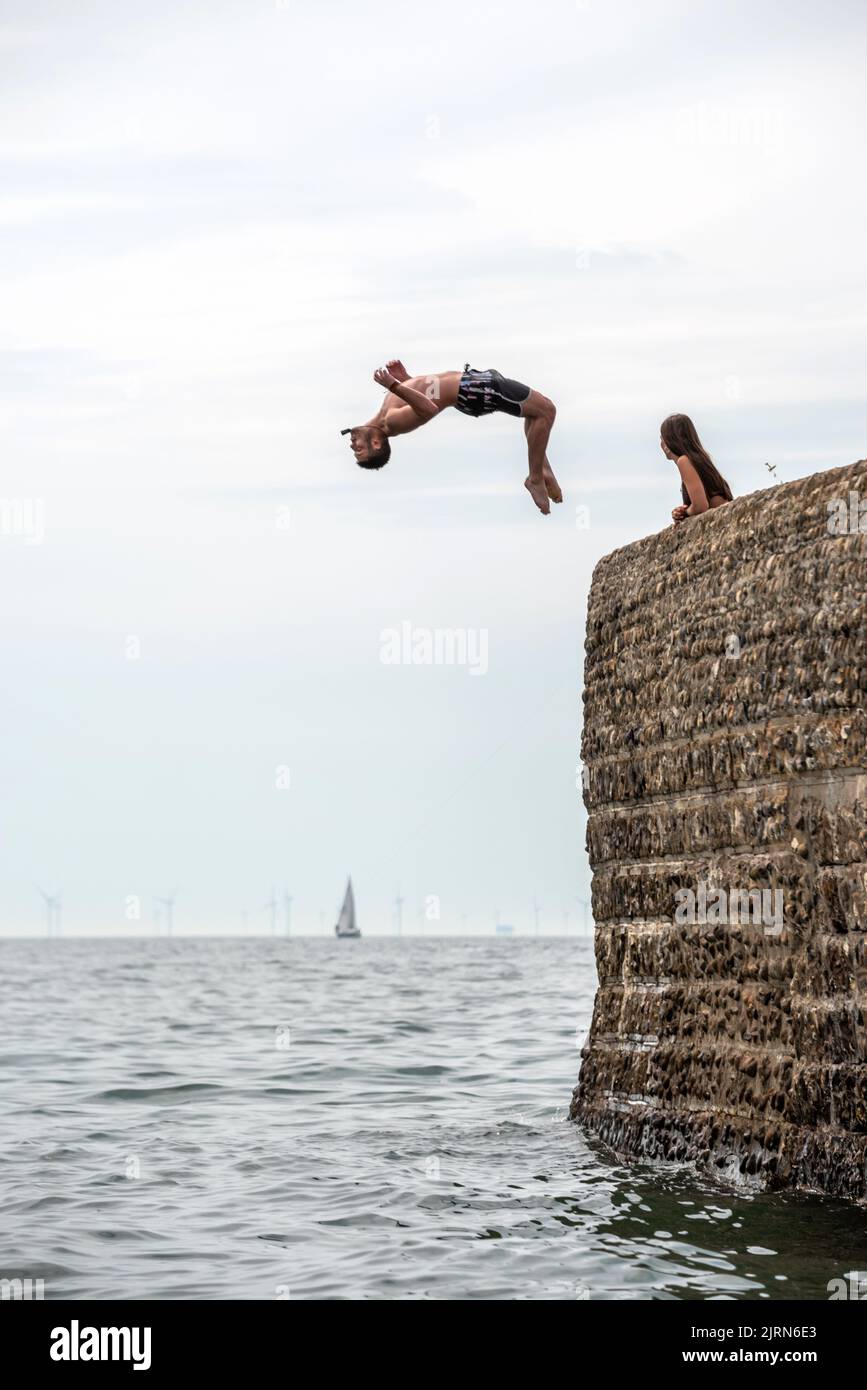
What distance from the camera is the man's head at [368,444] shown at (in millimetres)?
10727

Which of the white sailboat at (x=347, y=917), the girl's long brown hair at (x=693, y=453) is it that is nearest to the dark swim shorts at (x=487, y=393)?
the girl's long brown hair at (x=693, y=453)

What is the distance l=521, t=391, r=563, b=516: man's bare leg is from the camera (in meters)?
11.3

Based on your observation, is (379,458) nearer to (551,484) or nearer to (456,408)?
(456,408)

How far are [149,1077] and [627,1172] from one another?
9.54 m

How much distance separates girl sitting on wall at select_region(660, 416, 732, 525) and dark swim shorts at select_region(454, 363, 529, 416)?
1163mm

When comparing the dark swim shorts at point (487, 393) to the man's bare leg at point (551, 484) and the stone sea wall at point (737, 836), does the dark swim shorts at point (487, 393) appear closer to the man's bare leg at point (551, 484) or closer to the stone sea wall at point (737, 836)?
the man's bare leg at point (551, 484)

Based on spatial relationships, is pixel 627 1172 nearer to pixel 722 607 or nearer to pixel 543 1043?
pixel 722 607

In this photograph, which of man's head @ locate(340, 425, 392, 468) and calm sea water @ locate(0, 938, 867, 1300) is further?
man's head @ locate(340, 425, 392, 468)

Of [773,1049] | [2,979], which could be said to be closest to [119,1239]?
[773,1049]

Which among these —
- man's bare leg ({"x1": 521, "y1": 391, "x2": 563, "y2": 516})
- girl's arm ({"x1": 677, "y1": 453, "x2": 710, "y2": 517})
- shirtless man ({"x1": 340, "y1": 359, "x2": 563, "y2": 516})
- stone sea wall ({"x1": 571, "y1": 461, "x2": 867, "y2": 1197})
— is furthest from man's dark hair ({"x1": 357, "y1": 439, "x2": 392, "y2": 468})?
girl's arm ({"x1": 677, "y1": 453, "x2": 710, "y2": 517})

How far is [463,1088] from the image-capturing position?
17.7 metres

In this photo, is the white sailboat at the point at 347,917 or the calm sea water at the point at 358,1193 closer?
the calm sea water at the point at 358,1193

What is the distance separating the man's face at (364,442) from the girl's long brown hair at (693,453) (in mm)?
2179

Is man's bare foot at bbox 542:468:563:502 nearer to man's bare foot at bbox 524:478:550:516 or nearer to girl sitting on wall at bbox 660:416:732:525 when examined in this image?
man's bare foot at bbox 524:478:550:516
